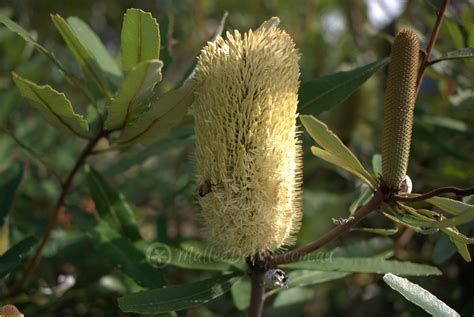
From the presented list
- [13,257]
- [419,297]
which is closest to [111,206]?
[13,257]

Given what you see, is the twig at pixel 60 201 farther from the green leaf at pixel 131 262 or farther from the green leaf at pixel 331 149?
the green leaf at pixel 331 149

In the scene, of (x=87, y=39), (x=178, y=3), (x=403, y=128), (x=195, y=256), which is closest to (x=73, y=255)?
(x=195, y=256)

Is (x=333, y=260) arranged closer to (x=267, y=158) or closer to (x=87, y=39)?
(x=267, y=158)

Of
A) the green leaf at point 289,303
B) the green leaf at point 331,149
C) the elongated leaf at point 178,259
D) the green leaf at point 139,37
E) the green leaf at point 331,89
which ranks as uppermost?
the green leaf at point 139,37

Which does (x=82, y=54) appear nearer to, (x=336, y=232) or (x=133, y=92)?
(x=133, y=92)

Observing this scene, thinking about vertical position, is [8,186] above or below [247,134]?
below

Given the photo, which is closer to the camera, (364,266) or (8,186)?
(364,266)

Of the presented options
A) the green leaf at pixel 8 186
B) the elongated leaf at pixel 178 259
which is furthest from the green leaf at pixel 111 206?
the green leaf at pixel 8 186
